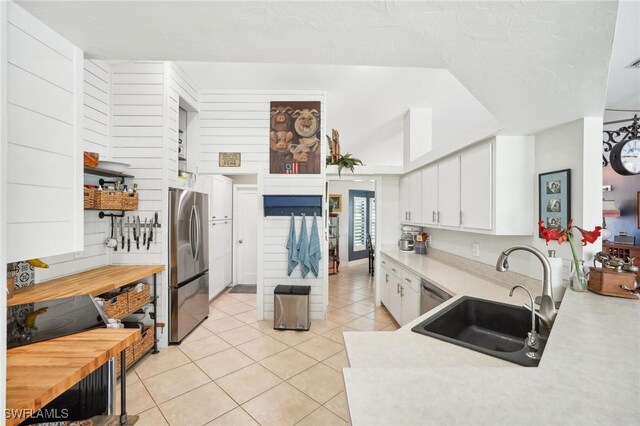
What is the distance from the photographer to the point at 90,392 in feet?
4.44

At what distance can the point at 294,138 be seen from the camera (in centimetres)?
366

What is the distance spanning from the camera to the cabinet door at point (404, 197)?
4.00 meters

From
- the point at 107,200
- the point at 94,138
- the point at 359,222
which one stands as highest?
the point at 94,138

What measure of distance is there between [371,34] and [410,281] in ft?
8.71

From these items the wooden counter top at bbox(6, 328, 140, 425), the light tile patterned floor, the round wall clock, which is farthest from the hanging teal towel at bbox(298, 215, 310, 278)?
the round wall clock

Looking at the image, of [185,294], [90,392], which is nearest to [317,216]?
[185,294]

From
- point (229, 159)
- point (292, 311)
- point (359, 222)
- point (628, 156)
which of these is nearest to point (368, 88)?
point (229, 159)

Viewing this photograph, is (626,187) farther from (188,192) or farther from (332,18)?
(188,192)

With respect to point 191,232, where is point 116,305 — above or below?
below

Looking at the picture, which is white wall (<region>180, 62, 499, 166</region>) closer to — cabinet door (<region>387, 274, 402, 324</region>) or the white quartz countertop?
the white quartz countertop

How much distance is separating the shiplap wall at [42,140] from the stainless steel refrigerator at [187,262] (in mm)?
2091

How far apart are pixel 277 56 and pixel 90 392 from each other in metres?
1.88

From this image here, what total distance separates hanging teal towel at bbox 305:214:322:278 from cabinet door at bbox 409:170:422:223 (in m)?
1.38

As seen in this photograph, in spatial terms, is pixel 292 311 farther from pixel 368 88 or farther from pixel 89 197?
pixel 368 88
